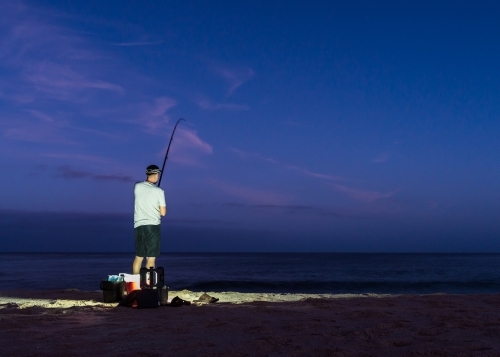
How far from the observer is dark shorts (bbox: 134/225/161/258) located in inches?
259

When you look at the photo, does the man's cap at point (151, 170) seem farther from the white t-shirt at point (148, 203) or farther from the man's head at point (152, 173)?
the white t-shirt at point (148, 203)

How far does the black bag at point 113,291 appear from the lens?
6.62 m

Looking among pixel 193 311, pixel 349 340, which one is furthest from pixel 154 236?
pixel 349 340

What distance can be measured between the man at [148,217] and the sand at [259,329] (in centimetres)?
92

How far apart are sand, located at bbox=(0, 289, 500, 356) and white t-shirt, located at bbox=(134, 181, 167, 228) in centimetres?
126

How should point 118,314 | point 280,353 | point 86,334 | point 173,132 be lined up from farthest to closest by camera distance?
1. point 173,132
2. point 118,314
3. point 86,334
4. point 280,353

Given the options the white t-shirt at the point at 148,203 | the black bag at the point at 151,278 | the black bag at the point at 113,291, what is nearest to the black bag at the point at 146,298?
the black bag at the point at 151,278

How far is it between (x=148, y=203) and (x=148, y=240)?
1.67 ft

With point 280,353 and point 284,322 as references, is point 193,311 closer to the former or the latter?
point 284,322

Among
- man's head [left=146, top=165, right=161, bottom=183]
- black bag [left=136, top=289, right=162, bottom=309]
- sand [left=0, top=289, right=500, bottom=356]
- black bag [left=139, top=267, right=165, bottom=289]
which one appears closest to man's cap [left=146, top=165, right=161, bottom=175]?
man's head [left=146, top=165, right=161, bottom=183]

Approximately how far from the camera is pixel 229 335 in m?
4.08

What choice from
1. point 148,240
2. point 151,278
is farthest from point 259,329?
point 148,240

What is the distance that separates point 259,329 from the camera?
432 centimetres

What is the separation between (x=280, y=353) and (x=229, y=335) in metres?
0.80
